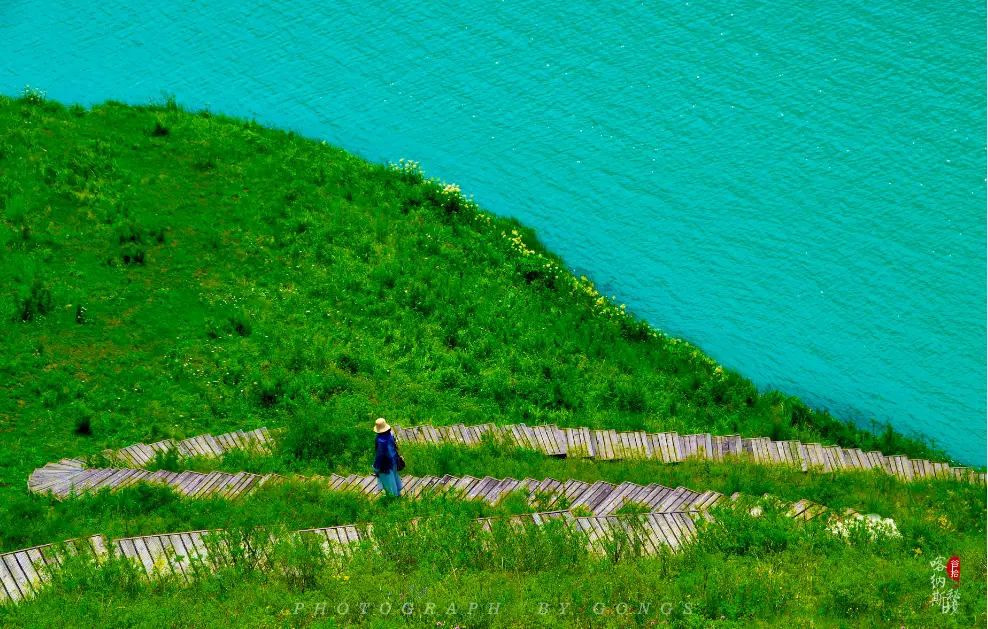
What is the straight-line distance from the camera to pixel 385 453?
1435cm

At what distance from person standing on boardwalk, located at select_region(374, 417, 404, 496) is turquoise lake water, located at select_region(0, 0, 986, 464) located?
9.85 meters

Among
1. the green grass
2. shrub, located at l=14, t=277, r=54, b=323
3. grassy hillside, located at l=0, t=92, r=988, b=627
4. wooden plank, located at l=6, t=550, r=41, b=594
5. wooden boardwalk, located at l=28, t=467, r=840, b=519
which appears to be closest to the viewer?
the green grass

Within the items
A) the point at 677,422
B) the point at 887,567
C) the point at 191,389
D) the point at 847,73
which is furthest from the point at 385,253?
the point at 847,73

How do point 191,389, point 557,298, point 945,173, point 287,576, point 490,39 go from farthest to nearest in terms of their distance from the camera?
point 490,39 < point 945,173 < point 557,298 < point 191,389 < point 287,576

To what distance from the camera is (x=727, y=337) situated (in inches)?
896

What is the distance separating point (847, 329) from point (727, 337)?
2699 mm

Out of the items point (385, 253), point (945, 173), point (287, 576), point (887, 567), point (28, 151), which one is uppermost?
point (945, 173)

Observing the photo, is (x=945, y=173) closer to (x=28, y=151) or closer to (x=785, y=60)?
(x=785, y=60)

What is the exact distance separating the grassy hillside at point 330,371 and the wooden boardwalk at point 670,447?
1.54 feet

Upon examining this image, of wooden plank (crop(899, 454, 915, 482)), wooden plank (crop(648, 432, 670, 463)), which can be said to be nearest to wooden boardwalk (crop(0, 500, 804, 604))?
wooden plank (crop(648, 432, 670, 463))

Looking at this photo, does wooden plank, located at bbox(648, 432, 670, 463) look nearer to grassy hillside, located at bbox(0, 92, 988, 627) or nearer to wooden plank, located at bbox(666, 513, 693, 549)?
grassy hillside, located at bbox(0, 92, 988, 627)

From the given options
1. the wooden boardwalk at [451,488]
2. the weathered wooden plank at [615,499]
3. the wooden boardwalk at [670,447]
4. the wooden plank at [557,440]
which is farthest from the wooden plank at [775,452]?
the wooden plank at [557,440]

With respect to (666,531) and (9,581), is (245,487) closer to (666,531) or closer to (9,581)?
(9,581)

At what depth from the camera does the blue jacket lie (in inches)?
564
